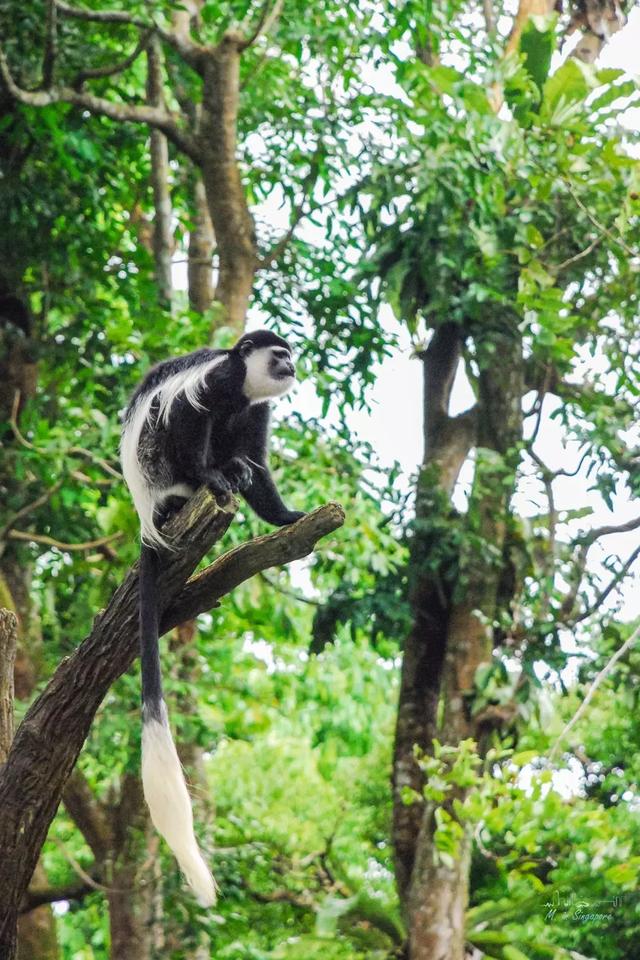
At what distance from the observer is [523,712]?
542 cm

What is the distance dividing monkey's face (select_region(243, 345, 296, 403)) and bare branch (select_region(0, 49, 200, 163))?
2231 mm

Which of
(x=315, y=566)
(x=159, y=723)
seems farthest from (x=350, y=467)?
(x=159, y=723)

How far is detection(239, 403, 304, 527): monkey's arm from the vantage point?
10.8 ft

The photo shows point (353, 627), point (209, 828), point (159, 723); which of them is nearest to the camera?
point (159, 723)

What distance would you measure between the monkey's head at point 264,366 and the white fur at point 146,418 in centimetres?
→ 8

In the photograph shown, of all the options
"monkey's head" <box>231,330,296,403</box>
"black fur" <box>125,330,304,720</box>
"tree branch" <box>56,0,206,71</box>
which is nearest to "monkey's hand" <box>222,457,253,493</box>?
"black fur" <box>125,330,304,720</box>

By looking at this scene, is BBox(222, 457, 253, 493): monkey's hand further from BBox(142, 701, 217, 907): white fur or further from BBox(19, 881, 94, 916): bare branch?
BBox(19, 881, 94, 916): bare branch

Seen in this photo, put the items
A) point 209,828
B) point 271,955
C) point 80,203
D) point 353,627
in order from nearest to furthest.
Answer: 1. point 209,828
2. point 271,955
3. point 80,203
4. point 353,627

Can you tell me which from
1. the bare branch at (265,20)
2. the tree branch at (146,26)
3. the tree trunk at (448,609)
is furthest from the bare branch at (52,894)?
the bare branch at (265,20)

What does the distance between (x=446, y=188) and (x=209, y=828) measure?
286 centimetres

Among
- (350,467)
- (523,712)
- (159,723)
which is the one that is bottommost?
(159,723)

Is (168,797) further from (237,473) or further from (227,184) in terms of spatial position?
(227,184)

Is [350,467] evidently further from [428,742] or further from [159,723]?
[159,723]

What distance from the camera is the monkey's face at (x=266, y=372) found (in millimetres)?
3232
